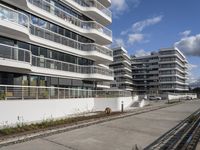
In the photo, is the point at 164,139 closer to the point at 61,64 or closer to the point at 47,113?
the point at 47,113

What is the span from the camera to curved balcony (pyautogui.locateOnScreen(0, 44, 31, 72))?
1878 centimetres

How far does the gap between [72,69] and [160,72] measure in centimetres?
8985

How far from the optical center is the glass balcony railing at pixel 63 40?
24.9m

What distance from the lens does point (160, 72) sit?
4525 inches

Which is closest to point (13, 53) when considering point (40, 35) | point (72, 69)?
point (40, 35)

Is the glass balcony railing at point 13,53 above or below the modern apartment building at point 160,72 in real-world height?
below

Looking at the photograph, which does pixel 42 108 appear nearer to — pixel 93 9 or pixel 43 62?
pixel 43 62

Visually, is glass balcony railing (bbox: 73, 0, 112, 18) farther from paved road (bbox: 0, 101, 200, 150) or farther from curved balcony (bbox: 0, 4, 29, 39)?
paved road (bbox: 0, 101, 200, 150)

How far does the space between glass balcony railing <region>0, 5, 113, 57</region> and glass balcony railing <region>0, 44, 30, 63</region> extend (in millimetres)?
2175

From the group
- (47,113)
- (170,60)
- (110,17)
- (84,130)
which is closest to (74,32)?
(110,17)

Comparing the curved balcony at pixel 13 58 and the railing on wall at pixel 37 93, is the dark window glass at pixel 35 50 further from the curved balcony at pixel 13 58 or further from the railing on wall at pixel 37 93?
the railing on wall at pixel 37 93

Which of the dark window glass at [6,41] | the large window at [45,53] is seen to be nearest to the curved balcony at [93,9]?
the large window at [45,53]

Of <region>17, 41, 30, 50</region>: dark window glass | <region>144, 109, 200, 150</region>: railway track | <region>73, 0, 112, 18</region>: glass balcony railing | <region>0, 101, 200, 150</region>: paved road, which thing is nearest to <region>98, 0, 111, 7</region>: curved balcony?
<region>73, 0, 112, 18</region>: glass balcony railing

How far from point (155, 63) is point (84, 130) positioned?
364 feet
